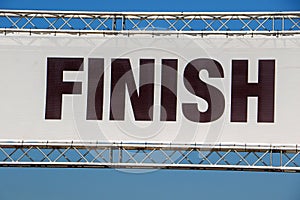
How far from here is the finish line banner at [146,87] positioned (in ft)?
55.7

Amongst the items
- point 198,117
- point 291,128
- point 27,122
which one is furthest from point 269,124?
point 27,122

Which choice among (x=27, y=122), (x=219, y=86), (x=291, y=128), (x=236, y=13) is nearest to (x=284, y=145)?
(x=291, y=128)

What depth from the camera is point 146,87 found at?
17.3 meters

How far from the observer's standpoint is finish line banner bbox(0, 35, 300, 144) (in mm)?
16969

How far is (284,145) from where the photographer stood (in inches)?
660

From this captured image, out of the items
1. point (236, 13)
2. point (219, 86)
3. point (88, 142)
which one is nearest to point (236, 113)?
point (219, 86)

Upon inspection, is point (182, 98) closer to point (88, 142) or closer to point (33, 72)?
point (88, 142)

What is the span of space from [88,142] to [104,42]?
218 centimetres

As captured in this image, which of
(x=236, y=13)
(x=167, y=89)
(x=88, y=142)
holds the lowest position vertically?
(x=88, y=142)

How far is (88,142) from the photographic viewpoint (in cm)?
1689

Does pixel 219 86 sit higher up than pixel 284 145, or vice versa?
pixel 219 86

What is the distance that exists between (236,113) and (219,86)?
2.24ft

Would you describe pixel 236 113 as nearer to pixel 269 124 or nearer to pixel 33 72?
pixel 269 124

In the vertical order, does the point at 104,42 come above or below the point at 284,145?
above
